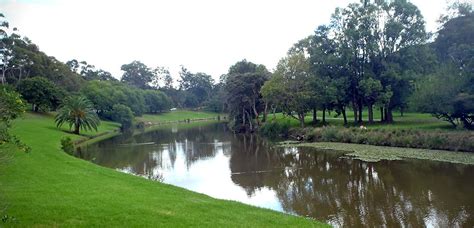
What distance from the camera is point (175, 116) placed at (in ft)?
415

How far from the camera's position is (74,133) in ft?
178

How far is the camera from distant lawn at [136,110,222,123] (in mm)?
110375

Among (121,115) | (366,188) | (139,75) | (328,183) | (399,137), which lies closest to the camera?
(366,188)

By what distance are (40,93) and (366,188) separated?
186 ft

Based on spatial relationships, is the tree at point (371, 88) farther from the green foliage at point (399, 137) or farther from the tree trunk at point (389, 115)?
the green foliage at point (399, 137)

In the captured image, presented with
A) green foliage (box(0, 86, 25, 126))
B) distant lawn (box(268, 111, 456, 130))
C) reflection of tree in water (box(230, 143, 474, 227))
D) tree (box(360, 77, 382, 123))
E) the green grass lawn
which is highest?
tree (box(360, 77, 382, 123))

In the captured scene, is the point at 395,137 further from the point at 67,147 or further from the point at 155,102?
the point at 155,102

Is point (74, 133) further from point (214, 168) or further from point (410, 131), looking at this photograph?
point (410, 131)

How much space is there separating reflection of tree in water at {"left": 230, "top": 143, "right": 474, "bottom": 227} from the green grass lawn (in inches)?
149

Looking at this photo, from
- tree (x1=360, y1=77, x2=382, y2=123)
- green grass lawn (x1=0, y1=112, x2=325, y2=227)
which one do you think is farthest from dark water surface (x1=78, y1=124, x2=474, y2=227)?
tree (x1=360, y1=77, x2=382, y2=123)

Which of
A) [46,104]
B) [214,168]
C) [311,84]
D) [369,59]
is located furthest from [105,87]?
[214,168]

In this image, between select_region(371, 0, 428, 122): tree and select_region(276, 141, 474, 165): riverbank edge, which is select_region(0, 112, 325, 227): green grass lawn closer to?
select_region(276, 141, 474, 165): riverbank edge

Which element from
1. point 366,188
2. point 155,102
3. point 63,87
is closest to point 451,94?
point 366,188

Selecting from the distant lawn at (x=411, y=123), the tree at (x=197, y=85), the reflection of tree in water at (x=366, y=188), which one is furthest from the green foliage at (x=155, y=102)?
the reflection of tree in water at (x=366, y=188)
